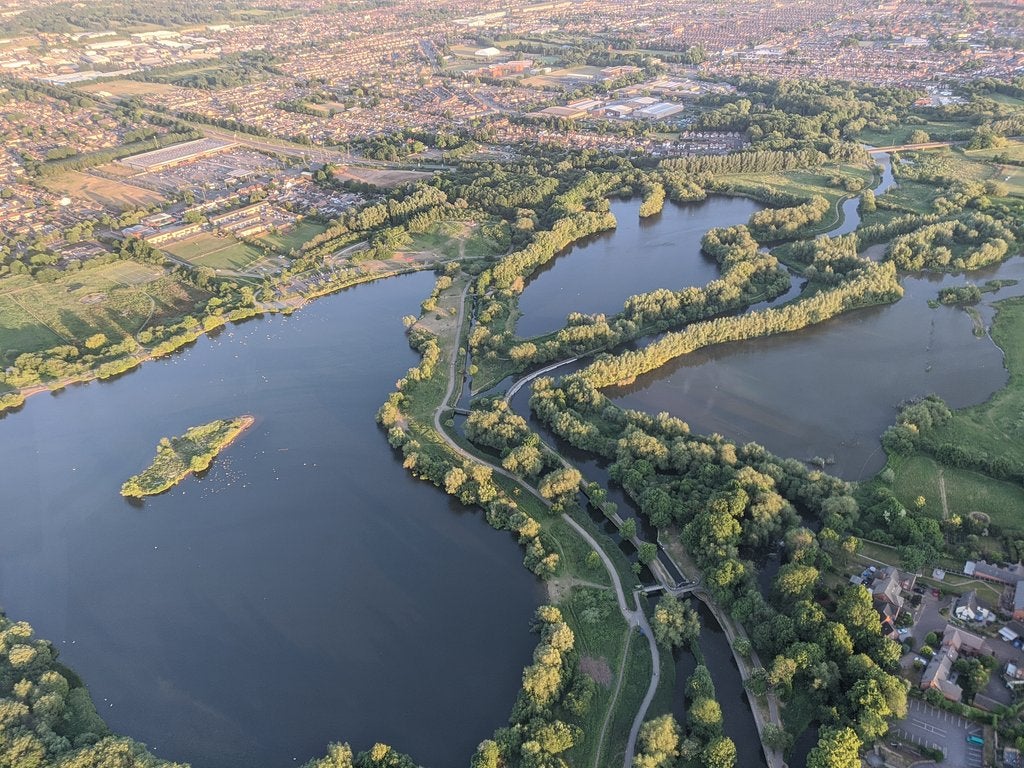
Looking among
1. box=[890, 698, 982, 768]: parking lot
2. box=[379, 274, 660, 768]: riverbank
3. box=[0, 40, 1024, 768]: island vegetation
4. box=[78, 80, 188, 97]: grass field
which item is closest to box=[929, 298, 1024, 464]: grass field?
box=[0, 40, 1024, 768]: island vegetation

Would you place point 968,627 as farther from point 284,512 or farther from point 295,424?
point 295,424

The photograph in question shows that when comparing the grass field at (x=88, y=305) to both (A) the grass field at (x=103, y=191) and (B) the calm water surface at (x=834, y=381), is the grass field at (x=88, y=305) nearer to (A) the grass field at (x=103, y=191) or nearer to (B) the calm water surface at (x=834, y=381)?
(A) the grass field at (x=103, y=191)

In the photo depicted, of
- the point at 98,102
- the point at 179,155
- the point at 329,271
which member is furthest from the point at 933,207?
the point at 98,102

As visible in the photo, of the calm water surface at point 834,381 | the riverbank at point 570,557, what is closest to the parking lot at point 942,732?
the riverbank at point 570,557

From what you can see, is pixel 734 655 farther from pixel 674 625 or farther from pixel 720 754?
pixel 720 754

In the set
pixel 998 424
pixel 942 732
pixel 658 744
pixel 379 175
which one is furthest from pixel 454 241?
pixel 942 732

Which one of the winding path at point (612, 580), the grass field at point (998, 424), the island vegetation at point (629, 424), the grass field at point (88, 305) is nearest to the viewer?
the island vegetation at point (629, 424)

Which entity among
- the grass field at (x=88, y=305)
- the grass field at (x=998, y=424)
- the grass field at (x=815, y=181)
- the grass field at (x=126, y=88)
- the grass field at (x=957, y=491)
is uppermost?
the grass field at (x=126, y=88)

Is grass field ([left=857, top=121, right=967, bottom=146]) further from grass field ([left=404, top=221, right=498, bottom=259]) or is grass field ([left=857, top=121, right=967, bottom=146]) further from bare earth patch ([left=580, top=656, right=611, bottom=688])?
bare earth patch ([left=580, top=656, right=611, bottom=688])
